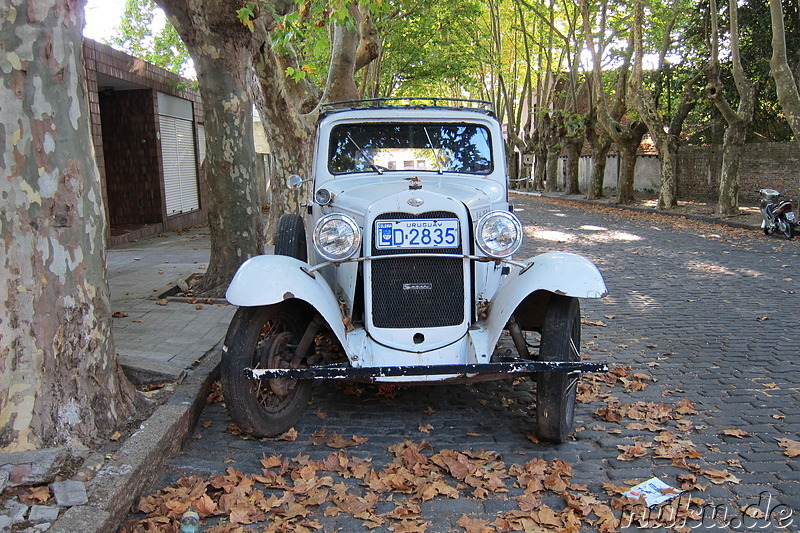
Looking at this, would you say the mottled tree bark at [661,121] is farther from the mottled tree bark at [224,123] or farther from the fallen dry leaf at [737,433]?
the fallen dry leaf at [737,433]

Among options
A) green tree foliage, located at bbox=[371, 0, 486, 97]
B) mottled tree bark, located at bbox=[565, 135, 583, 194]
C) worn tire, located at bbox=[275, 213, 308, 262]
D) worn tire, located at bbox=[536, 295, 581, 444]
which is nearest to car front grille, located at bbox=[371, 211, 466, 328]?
worn tire, located at bbox=[536, 295, 581, 444]

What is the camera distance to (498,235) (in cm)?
455

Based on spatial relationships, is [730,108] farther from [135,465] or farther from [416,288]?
[135,465]

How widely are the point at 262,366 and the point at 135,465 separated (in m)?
1.05

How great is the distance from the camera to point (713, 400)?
16.7 ft

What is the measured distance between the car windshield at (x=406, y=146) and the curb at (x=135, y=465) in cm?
221

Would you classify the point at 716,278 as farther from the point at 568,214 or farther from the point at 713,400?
Result: the point at 568,214

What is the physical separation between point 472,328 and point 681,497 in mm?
1602

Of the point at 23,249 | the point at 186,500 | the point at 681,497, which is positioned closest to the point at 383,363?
the point at 186,500

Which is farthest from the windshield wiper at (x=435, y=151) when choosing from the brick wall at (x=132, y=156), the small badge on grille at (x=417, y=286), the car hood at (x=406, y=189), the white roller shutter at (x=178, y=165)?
the white roller shutter at (x=178, y=165)

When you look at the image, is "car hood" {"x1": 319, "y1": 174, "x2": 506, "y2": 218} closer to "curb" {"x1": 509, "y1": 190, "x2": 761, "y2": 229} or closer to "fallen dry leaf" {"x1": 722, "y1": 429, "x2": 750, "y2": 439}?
"fallen dry leaf" {"x1": 722, "y1": 429, "x2": 750, "y2": 439}

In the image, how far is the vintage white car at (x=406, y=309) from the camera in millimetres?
4309

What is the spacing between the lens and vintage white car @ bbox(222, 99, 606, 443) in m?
4.31

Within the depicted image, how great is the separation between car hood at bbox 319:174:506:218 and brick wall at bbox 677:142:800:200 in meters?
18.0
